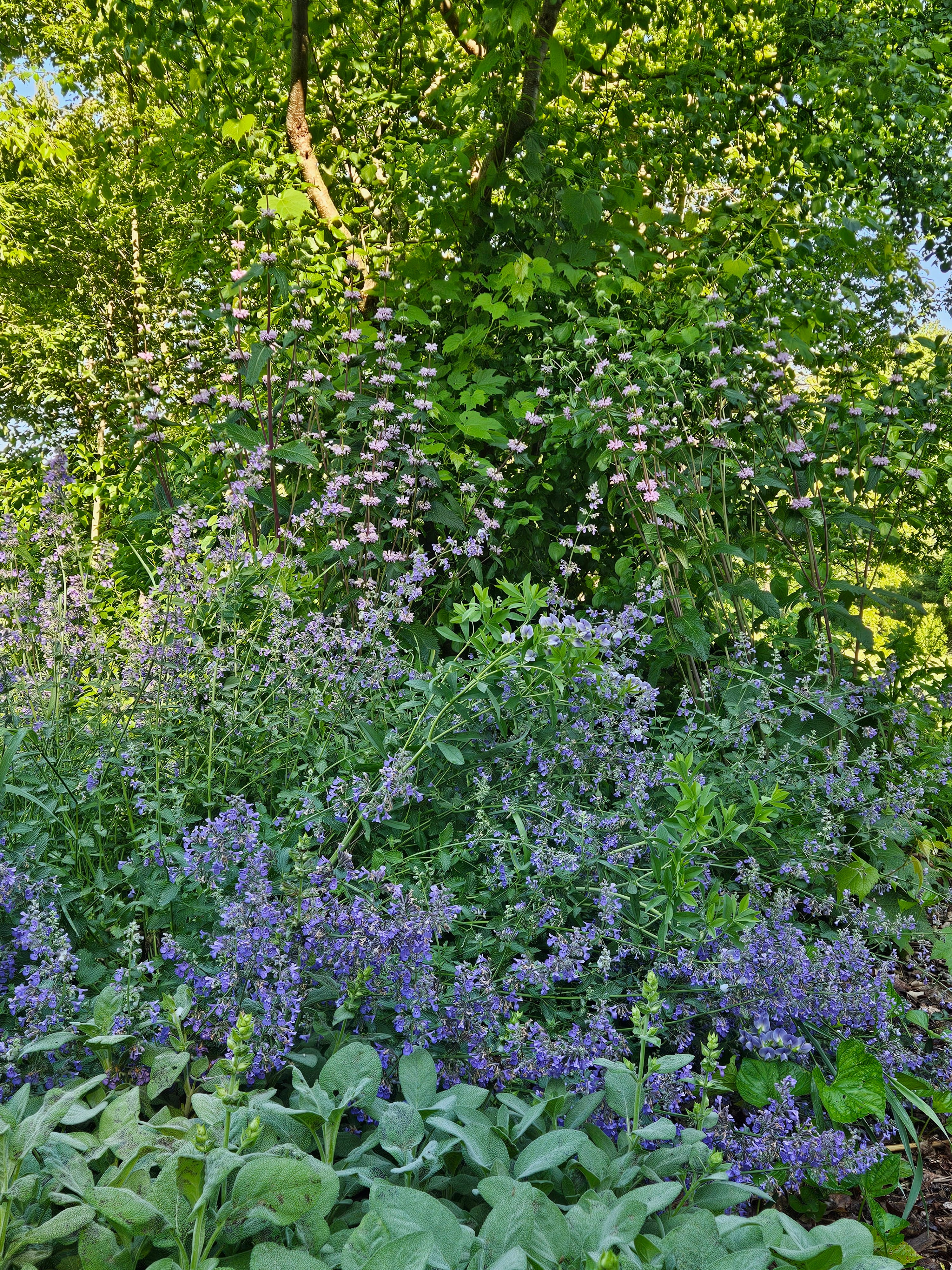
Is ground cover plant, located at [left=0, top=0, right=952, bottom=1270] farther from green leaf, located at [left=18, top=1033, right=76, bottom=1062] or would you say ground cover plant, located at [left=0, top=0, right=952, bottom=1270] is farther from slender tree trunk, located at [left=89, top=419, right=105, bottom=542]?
slender tree trunk, located at [left=89, top=419, right=105, bottom=542]

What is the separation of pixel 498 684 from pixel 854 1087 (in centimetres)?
105

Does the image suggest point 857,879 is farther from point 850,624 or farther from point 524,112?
point 524,112

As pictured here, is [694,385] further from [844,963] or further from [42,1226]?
[42,1226]

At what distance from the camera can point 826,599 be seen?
332cm

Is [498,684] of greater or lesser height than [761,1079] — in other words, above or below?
above

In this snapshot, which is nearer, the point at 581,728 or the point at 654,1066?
the point at 654,1066

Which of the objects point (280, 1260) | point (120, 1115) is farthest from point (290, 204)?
point (280, 1260)

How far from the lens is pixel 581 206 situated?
3.60m

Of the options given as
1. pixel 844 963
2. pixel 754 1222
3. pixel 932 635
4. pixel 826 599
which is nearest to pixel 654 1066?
pixel 754 1222

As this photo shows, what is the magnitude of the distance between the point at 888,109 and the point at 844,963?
12.5 ft

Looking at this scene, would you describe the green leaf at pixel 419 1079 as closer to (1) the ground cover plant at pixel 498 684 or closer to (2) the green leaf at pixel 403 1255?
(1) the ground cover plant at pixel 498 684

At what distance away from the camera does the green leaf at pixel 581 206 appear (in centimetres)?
360

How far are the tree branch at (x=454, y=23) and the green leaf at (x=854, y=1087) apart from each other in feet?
13.8

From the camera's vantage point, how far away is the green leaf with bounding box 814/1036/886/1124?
176 cm
